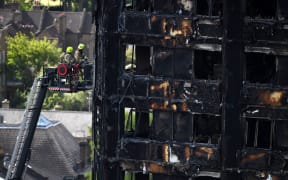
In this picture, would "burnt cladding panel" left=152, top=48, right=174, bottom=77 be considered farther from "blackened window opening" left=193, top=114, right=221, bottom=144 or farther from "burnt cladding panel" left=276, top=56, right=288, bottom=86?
"burnt cladding panel" left=276, top=56, right=288, bottom=86

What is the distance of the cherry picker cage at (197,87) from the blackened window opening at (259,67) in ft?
0.09

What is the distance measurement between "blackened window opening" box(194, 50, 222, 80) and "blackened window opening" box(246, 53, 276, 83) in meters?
0.86

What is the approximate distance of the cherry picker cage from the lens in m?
25.5

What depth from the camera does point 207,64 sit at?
26953 mm

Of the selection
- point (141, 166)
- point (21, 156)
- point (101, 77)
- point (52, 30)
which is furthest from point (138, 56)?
point (52, 30)

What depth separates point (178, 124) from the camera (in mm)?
26188

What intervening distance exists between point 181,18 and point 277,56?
2.88 m

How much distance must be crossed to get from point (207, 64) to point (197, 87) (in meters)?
1.35

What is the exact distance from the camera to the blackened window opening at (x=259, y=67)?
26.3 metres

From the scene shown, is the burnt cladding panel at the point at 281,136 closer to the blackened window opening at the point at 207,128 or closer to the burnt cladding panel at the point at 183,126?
the blackened window opening at the point at 207,128

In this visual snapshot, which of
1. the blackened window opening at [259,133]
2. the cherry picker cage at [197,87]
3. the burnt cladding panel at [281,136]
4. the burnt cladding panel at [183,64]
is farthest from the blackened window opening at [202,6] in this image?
the burnt cladding panel at [281,136]

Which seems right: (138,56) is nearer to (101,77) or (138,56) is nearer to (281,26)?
(101,77)

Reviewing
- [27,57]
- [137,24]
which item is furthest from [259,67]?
[27,57]

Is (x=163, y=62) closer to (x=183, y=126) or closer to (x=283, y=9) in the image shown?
(x=183, y=126)
